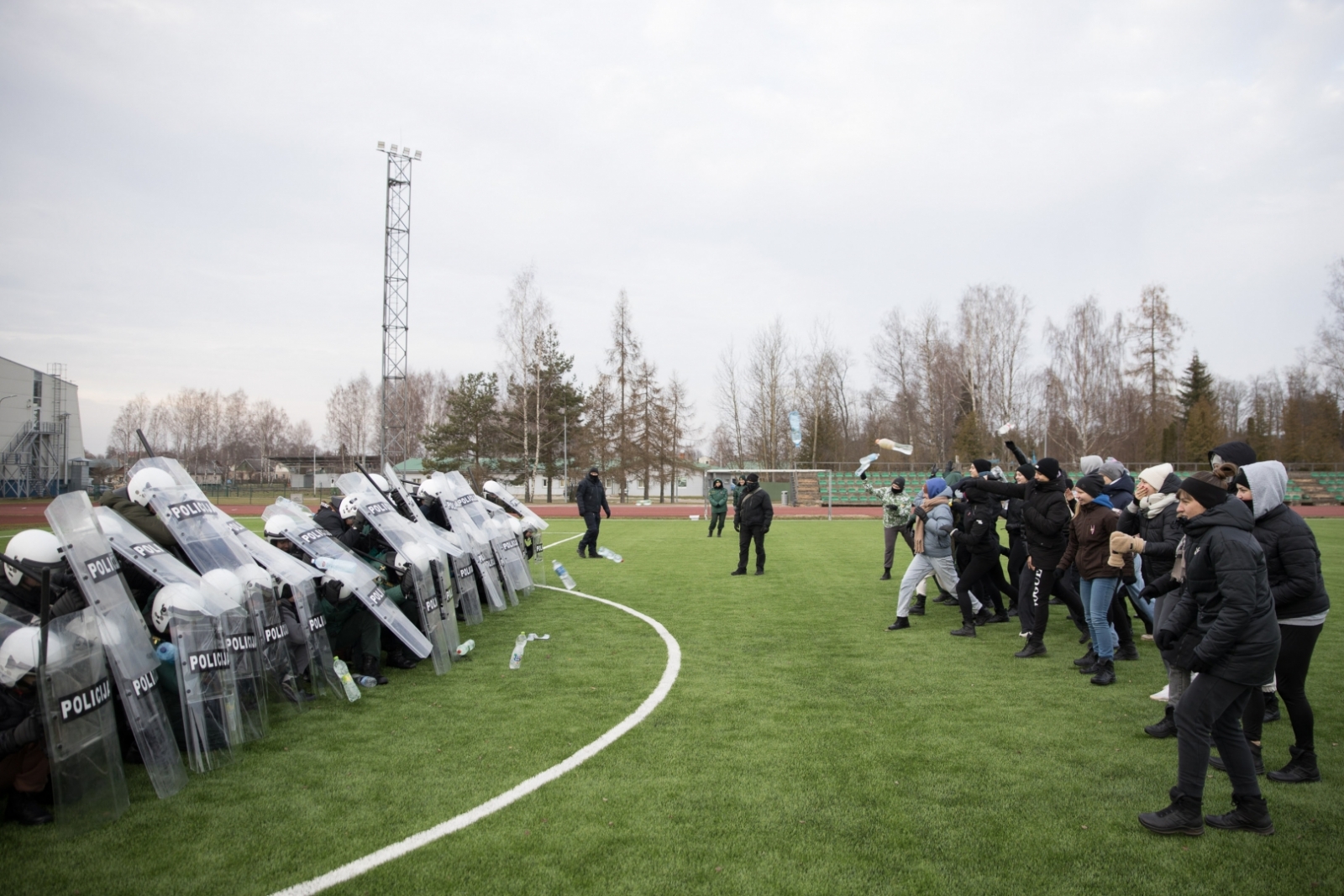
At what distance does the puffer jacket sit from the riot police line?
18.6 ft

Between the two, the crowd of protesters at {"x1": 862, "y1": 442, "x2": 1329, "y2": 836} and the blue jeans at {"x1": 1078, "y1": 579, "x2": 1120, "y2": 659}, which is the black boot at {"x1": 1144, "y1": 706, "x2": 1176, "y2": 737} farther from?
the blue jeans at {"x1": 1078, "y1": 579, "x2": 1120, "y2": 659}

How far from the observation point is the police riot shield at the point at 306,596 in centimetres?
577

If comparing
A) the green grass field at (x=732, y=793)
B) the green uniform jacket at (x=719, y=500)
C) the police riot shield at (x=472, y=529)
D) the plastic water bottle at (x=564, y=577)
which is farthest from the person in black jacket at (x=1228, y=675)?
the green uniform jacket at (x=719, y=500)

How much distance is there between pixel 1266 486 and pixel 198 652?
6422 millimetres

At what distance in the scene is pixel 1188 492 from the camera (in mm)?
4020

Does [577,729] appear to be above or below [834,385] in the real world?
below

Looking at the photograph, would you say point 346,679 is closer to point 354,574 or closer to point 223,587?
point 354,574

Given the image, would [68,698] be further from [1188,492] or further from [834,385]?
[834,385]

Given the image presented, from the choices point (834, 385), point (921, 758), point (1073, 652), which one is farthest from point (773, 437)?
point (921, 758)

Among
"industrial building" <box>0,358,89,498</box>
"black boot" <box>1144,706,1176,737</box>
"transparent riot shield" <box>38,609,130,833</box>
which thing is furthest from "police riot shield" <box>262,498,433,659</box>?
"industrial building" <box>0,358,89,498</box>

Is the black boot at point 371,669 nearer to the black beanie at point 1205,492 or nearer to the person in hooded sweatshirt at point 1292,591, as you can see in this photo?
the black beanie at point 1205,492

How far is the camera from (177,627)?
4.59 m

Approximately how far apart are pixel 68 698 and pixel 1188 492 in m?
5.96

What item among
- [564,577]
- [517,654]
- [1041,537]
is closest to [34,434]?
[564,577]
